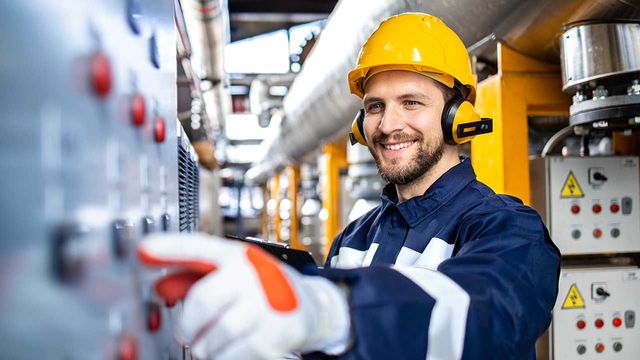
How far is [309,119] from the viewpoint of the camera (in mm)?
3633

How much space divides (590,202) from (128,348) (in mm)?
1787

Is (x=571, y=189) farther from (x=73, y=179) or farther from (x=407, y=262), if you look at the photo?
(x=73, y=179)

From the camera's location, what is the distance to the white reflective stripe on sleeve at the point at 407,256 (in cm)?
130

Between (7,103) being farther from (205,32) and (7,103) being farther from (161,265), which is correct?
(205,32)

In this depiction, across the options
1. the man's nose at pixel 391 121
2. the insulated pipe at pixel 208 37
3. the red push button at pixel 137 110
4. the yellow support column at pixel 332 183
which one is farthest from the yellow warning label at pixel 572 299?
the yellow support column at pixel 332 183

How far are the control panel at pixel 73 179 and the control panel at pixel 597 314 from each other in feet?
5.41

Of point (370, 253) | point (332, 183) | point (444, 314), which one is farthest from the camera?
point (332, 183)

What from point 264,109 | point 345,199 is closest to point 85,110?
point 345,199

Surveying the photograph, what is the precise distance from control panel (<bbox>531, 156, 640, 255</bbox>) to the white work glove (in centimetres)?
159

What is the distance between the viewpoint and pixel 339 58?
247 cm

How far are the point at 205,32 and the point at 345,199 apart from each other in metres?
2.21

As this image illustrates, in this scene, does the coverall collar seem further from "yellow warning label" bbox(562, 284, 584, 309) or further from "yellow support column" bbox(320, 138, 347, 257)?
"yellow support column" bbox(320, 138, 347, 257)

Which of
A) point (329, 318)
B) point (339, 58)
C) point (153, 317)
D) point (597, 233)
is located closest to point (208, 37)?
point (339, 58)

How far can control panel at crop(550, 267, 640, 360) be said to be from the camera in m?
1.92
